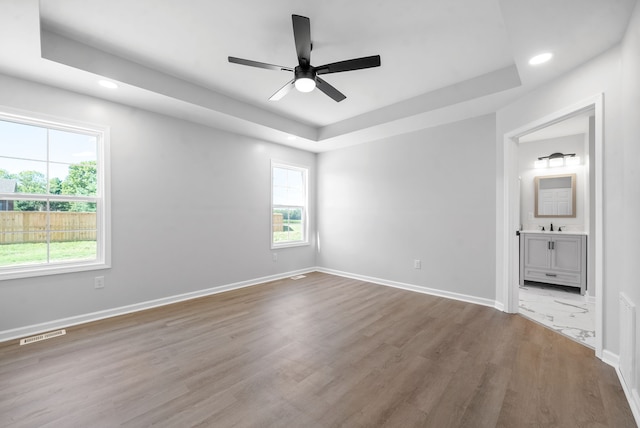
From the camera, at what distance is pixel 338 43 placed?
8.38 feet

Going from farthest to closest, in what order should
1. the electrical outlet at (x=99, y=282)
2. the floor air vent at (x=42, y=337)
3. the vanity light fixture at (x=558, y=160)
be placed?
the vanity light fixture at (x=558, y=160), the electrical outlet at (x=99, y=282), the floor air vent at (x=42, y=337)

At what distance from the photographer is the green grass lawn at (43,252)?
106 inches

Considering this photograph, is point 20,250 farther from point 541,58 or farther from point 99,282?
point 541,58

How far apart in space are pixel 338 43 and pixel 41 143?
3232 millimetres

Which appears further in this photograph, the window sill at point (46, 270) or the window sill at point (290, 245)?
the window sill at point (290, 245)

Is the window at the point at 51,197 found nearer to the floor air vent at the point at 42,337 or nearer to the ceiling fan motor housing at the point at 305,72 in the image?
the floor air vent at the point at 42,337

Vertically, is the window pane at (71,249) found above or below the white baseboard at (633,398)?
above

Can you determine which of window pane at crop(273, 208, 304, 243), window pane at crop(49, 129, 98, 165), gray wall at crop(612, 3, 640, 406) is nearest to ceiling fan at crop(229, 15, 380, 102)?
gray wall at crop(612, 3, 640, 406)

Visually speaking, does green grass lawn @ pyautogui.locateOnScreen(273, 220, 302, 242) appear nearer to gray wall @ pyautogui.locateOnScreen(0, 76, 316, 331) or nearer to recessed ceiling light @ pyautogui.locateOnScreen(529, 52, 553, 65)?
gray wall @ pyautogui.locateOnScreen(0, 76, 316, 331)

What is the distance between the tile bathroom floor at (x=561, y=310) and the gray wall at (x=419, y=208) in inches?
22.8

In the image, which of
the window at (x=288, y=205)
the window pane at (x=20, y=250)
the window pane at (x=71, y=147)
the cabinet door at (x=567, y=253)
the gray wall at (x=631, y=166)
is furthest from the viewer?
the window at (x=288, y=205)

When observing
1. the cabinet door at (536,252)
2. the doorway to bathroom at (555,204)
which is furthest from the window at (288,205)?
the cabinet door at (536,252)

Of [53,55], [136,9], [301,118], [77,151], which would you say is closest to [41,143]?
[77,151]

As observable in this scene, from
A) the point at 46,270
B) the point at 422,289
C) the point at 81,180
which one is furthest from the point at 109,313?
the point at 422,289
